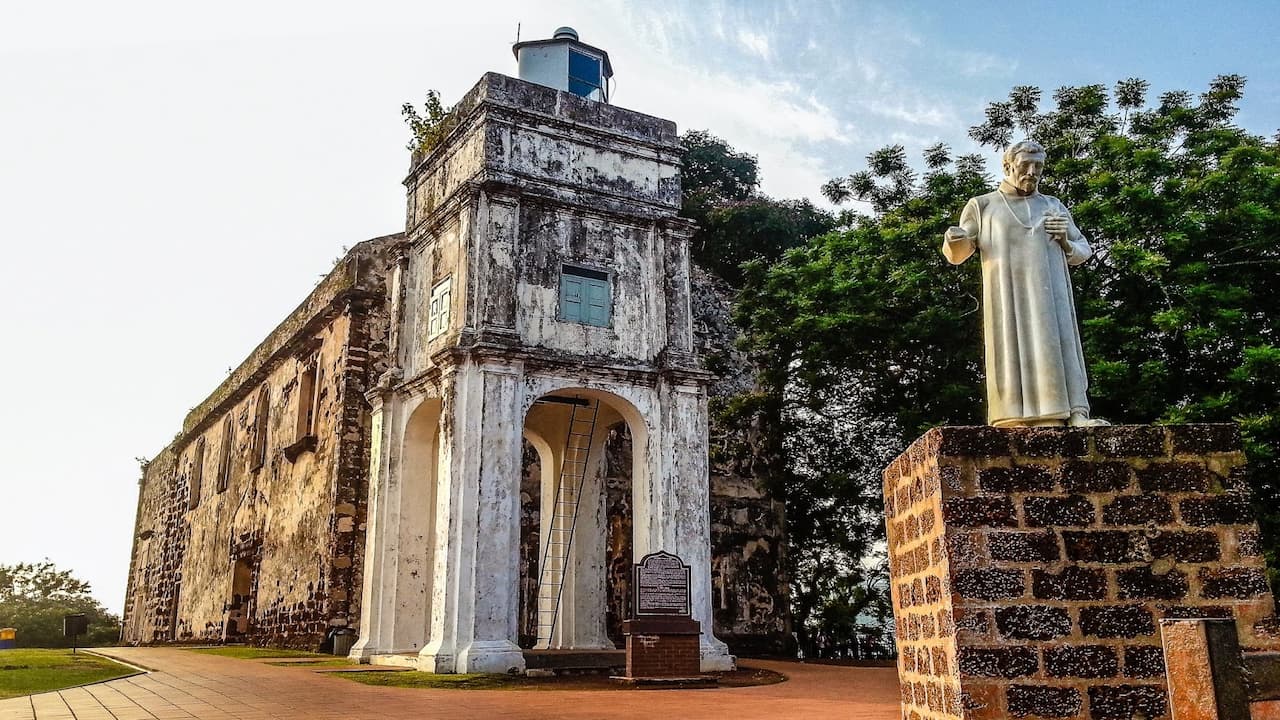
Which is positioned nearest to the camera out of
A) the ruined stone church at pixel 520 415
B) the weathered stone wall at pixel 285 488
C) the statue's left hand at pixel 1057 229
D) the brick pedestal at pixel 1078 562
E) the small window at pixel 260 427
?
the brick pedestal at pixel 1078 562

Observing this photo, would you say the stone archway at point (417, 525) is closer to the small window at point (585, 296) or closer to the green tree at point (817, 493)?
the small window at point (585, 296)

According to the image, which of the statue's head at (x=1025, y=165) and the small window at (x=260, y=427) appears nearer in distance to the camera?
the statue's head at (x=1025, y=165)

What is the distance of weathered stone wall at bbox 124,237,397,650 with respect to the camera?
52.0 feet

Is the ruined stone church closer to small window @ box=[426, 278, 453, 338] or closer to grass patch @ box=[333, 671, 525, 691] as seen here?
small window @ box=[426, 278, 453, 338]

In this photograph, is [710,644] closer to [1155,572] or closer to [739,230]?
[1155,572]

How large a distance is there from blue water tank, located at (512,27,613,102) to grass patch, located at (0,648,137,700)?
996 cm

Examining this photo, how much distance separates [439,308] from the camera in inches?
520

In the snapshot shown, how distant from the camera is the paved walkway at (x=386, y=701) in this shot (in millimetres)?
6918

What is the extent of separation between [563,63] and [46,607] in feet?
111

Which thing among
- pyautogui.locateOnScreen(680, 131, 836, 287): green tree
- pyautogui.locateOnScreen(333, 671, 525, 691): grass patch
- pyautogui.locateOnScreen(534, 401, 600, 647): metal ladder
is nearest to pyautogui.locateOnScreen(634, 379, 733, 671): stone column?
pyautogui.locateOnScreen(534, 401, 600, 647): metal ladder

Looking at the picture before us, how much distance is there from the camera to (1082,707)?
163 inches

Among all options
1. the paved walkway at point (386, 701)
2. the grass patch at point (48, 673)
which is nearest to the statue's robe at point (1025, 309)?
the paved walkway at point (386, 701)

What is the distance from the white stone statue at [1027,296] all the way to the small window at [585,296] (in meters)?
7.86

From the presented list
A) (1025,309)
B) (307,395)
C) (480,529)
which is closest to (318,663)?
(480,529)
